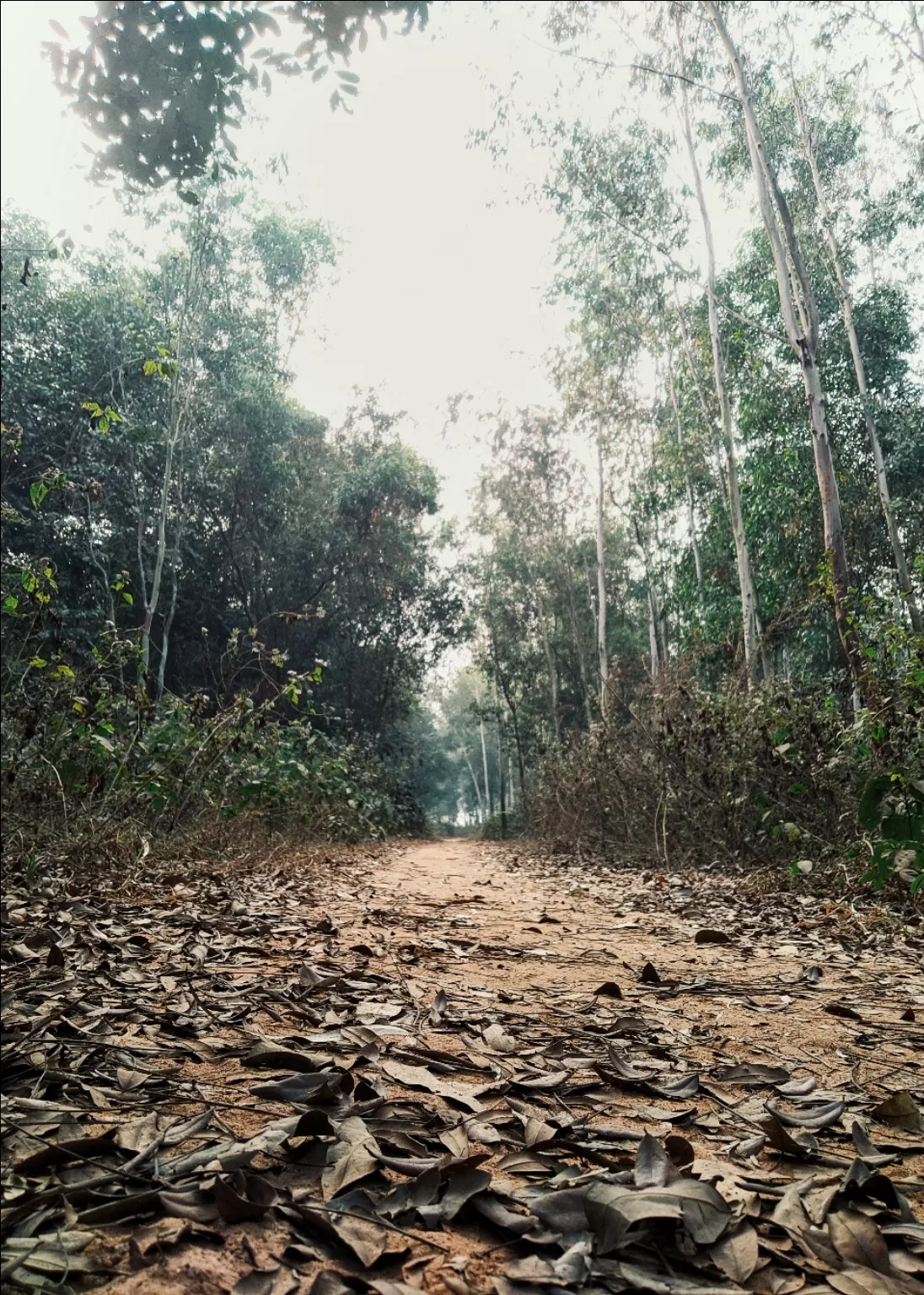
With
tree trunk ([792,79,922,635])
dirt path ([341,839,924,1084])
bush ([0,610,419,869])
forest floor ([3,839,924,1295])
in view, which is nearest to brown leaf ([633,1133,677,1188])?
forest floor ([3,839,924,1295])

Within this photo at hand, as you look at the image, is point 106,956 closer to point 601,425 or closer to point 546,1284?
point 546,1284

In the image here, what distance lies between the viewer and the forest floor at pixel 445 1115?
1.02 metres

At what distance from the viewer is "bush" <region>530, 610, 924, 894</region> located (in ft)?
12.9

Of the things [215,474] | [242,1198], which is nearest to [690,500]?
[215,474]

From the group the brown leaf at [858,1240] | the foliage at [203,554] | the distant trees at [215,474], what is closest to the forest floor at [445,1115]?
the brown leaf at [858,1240]

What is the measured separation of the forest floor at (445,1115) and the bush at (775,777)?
33.9 inches

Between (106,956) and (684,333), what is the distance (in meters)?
16.0

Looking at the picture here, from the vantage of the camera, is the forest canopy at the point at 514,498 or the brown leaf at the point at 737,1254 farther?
the forest canopy at the point at 514,498

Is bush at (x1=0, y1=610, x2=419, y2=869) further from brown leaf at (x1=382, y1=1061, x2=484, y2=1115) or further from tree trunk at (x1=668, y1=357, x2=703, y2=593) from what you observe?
tree trunk at (x1=668, y1=357, x2=703, y2=593)

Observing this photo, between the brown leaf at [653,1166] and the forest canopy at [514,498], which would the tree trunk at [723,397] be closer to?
the forest canopy at [514,498]

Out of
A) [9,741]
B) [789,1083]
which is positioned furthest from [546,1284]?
[9,741]

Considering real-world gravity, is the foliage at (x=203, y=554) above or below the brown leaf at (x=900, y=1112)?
above

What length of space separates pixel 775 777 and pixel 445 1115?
16.5 feet

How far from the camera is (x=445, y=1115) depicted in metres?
1.52
